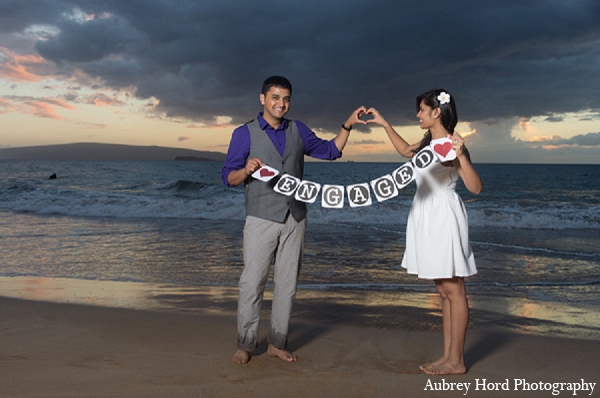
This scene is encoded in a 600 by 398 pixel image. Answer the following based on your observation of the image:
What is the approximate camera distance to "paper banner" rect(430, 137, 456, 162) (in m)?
3.49

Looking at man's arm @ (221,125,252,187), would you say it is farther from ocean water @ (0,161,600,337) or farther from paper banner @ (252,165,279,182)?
ocean water @ (0,161,600,337)

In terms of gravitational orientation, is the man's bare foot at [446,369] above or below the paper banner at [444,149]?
below

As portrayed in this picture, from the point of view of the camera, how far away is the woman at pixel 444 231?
3543mm

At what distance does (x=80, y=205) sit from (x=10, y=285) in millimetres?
14294

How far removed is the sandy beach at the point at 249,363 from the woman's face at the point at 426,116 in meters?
1.77

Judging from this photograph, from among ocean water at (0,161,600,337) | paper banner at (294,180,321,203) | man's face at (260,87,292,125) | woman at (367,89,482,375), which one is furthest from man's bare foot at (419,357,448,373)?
man's face at (260,87,292,125)

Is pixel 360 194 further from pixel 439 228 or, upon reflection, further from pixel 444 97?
pixel 444 97

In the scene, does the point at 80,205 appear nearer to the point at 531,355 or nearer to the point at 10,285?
the point at 10,285

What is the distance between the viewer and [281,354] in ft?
13.2

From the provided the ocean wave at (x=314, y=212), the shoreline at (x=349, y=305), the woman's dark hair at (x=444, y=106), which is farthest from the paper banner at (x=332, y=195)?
the ocean wave at (x=314, y=212)

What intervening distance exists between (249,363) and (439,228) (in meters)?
1.72

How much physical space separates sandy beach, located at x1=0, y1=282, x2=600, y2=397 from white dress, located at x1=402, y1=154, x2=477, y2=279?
2.59ft

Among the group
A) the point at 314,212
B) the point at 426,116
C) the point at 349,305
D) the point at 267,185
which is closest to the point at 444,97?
the point at 426,116

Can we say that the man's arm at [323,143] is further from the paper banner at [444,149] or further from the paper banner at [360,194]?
the paper banner at [444,149]
